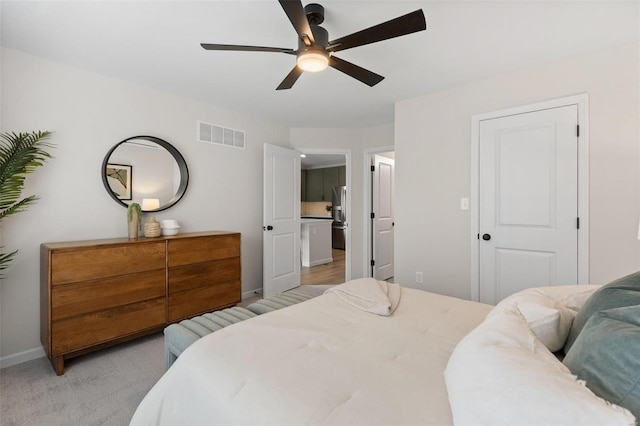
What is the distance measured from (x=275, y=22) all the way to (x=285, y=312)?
1825mm

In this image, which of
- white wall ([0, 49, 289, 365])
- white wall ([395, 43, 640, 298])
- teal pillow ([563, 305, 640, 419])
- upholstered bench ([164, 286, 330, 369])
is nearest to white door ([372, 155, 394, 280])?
white wall ([395, 43, 640, 298])

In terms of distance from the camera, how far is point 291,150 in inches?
167

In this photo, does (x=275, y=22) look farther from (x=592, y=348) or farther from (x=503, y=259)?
(x=503, y=259)

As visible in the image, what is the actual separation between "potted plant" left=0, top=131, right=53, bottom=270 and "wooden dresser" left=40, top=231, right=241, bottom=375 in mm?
337

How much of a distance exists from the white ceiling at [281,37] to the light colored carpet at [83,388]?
2.41 metres

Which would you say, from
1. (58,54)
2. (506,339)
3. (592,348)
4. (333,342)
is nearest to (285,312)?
(333,342)

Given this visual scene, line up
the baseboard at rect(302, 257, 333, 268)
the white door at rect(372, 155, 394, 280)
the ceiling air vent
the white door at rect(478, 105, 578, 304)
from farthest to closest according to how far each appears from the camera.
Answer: the baseboard at rect(302, 257, 333, 268), the white door at rect(372, 155, 394, 280), the ceiling air vent, the white door at rect(478, 105, 578, 304)

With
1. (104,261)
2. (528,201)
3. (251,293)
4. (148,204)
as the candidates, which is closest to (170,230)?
(148,204)

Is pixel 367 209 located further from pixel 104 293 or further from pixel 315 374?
pixel 315 374

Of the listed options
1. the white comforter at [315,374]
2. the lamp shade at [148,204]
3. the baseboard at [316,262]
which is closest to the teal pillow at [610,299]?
the white comforter at [315,374]

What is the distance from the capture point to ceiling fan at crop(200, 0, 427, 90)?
1.43 m

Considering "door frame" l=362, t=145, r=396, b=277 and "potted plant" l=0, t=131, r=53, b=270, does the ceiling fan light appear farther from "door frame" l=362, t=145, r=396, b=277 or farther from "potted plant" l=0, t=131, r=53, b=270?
"door frame" l=362, t=145, r=396, b=277

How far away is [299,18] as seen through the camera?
4.75 ft

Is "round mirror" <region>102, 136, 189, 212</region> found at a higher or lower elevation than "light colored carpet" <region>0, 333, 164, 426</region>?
higher
